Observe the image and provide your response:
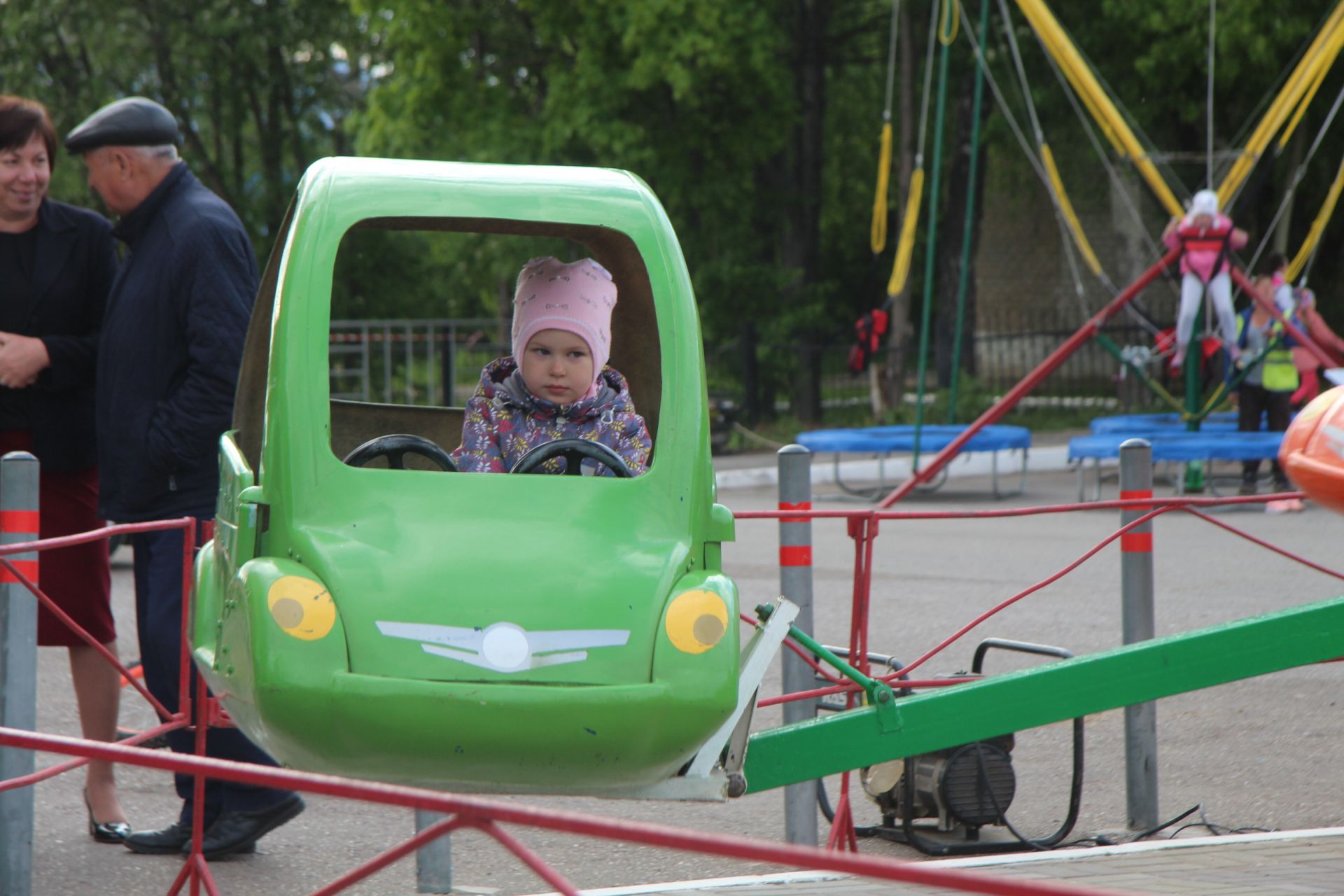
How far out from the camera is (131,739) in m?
4.36

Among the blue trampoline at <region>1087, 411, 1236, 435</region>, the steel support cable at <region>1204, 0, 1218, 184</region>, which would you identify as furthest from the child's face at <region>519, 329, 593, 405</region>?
the blue trampoline at <region>1087, 411, 1236, 435</region>

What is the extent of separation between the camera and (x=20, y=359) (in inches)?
201

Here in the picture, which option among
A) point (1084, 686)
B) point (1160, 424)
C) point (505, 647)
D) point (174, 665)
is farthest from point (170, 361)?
point (1160, 424)

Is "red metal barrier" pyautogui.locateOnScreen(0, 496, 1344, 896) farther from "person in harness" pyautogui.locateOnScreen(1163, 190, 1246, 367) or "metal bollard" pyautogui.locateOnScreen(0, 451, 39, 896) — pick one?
"person in harness" pyautogui.locateOnScreen(1163, 190, 1246, 367)

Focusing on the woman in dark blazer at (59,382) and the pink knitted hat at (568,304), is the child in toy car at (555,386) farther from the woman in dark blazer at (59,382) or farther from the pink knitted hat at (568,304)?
the woman in dark blazer at (59,382)

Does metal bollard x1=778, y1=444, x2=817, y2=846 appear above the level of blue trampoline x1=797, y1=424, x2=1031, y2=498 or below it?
above

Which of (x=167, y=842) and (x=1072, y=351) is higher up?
(x=1072, y=351)

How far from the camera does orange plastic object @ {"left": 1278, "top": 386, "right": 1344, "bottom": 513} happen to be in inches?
168

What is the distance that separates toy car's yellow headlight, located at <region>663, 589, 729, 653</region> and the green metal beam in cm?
128

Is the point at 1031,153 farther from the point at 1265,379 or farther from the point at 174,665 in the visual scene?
the point at 174,665

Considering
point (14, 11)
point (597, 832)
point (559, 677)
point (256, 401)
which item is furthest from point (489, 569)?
point (14, 11)

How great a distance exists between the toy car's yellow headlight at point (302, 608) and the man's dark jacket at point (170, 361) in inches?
69.4

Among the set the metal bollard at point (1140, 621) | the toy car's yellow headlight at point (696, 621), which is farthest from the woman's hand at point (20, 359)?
the metal bollard at point (1140, 621)

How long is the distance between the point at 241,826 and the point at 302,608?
1.96 metres
